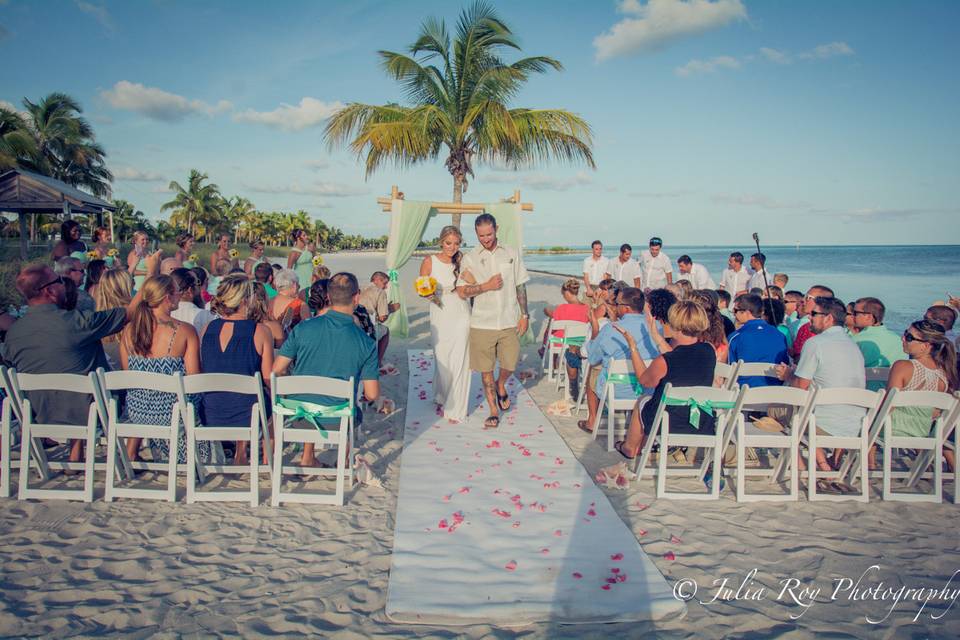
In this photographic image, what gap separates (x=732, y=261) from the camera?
35.2 feet

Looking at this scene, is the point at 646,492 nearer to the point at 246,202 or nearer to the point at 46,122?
the point at 46,122

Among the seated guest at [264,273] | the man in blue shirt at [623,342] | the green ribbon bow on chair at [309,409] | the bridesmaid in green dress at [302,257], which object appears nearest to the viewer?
the green ribbon bow on chair at [309,409]

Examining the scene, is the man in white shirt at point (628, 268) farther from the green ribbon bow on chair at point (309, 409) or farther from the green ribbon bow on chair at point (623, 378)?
the green ribbon bow on chair at point (309, 409)

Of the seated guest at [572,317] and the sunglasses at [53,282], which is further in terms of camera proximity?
the seated guest at [572,317]

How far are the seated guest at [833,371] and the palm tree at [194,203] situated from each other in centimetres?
6858

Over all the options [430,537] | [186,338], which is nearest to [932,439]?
[430,537]

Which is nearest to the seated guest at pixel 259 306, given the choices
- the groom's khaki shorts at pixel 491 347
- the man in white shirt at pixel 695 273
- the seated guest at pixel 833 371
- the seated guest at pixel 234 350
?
the seated guest at pixel 234 350

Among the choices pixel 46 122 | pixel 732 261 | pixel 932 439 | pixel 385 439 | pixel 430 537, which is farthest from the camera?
pixel 46 122

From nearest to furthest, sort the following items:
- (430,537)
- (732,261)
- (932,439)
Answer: (430,537)
(932,439)
(732,261)

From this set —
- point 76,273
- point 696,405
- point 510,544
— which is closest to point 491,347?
point 696,405

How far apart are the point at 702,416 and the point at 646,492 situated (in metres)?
0.77

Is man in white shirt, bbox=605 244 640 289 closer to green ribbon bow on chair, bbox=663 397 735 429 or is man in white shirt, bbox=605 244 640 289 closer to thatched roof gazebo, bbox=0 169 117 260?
green ribbon bow on chair, bbox=663 397 735 429

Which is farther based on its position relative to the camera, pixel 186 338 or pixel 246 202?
A: pixel 246 202

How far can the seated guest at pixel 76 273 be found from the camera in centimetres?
606
